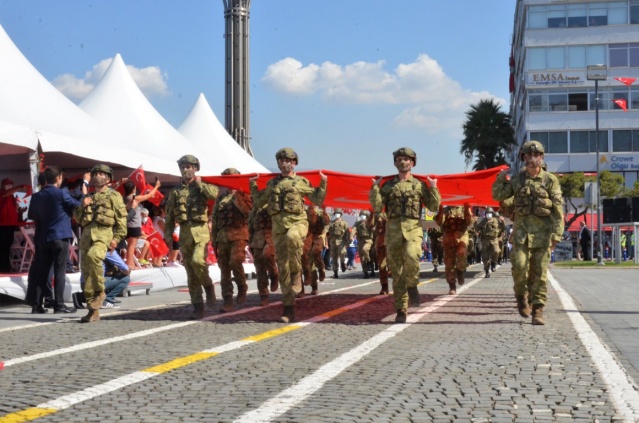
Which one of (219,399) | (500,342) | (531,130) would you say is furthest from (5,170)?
(531,130)

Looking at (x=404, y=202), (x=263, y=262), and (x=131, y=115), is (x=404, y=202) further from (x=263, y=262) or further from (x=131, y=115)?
(x=131, y=115)

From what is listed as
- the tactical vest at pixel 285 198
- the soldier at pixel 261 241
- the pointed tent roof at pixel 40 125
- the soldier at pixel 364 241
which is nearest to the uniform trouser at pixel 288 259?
the tactical vest at pixel 285 198

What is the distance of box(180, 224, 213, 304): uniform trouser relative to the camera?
12.3 meters

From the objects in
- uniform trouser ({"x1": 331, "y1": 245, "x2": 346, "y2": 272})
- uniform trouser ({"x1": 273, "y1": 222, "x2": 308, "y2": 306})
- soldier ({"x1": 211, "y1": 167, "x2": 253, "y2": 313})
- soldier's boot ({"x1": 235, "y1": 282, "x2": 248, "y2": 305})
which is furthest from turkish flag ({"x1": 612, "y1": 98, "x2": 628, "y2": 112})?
uniform trouser ({"x1": 273, "y1": 222, "x2": 308, "y2": 306})

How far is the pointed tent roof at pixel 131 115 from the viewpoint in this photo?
78.8 feet

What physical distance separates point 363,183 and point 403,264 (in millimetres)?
3646

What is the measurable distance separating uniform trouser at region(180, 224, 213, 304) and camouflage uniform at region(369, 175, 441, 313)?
2.24 m

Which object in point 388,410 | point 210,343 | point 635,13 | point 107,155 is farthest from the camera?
point 635,13

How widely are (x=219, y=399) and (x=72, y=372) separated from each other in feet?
5.68

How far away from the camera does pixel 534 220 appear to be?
11.7m

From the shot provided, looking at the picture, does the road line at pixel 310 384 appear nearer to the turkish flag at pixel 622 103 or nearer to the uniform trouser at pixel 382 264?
the uniform trouser at pixel 382 264

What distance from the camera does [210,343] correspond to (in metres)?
9.38

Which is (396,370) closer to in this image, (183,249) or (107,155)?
(183,249)

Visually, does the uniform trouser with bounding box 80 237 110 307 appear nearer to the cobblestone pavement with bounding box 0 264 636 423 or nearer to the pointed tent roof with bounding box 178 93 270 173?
the cobblestone pavement with bounding box 0 264 636 423
